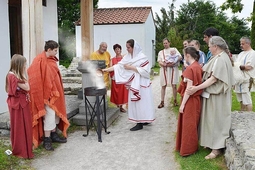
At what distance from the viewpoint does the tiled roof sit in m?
17.1

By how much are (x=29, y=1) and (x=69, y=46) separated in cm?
1715

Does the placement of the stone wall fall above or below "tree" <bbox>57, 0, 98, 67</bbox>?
below

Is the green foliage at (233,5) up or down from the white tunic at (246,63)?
up

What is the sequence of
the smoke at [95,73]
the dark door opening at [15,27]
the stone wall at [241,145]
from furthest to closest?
the dark door opening at [15,27]
the smoke at [95,73]
the stone wall at [241,145]

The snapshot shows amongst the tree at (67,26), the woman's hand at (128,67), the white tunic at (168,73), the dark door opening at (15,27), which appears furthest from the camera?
the tree at (67,26)

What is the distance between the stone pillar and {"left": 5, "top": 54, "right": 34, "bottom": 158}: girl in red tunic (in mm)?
684

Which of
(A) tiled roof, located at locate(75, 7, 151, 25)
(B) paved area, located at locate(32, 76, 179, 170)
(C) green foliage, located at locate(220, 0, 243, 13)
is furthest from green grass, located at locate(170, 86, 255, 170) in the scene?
(A) tiled roof, located at locate(75, 7, 151, 25)

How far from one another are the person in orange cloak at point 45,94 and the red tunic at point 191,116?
6.32 ft

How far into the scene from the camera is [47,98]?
169 inches

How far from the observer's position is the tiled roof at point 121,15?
1711 cm

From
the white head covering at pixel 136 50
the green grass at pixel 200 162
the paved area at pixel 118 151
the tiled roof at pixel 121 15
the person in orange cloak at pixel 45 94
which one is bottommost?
the paved area at pixel 118 151

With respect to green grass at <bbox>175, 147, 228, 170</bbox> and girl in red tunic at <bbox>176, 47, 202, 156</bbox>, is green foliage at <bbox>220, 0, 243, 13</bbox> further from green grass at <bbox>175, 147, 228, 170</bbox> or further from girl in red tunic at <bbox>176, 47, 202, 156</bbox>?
green grass at <bbox>175, 147, 228, 170</bbox>

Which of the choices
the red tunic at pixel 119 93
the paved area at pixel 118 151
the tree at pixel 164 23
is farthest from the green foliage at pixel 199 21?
the paved area at pixel 118 151

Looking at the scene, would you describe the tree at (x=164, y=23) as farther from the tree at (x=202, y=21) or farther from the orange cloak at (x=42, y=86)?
the orange cloak at (x=42, y=86)
